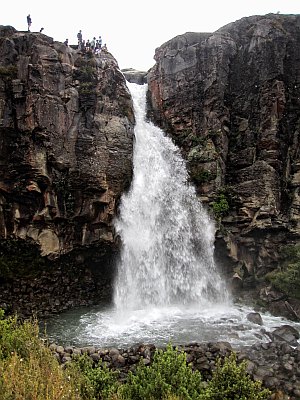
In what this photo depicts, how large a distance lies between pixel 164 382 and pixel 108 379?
1251 millimetres

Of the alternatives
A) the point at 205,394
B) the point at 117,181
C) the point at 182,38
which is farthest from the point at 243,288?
the point at 182,38

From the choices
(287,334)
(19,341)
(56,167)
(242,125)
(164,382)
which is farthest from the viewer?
(242,125)

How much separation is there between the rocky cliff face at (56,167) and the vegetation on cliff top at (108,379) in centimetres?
999

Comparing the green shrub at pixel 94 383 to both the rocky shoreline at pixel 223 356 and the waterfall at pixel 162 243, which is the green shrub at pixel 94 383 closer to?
the rocky shoreline at pixel 223 356

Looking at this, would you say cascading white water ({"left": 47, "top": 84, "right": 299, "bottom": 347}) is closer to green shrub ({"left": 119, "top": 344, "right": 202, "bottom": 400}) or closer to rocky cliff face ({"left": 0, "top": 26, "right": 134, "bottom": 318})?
rocky cliff face ({"left": 0, "top": 26, "right": 134, "bottom": 318})

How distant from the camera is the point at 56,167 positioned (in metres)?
18.9

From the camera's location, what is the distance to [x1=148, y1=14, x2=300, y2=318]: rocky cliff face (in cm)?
2131

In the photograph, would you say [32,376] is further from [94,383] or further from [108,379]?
[108,379]

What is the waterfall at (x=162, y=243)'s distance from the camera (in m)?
19.4

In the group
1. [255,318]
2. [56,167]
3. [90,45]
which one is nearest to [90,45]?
[90,45]

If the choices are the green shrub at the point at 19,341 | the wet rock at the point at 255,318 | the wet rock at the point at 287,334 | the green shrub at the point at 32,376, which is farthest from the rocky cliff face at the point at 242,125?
the green shrub at the point at 32,376

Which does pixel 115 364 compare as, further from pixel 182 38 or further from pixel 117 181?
pixel 182 38

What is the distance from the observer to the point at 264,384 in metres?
9.97

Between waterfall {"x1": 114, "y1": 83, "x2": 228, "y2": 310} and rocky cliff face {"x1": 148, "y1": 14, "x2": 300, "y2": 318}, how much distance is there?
A: 1195 millimetres
